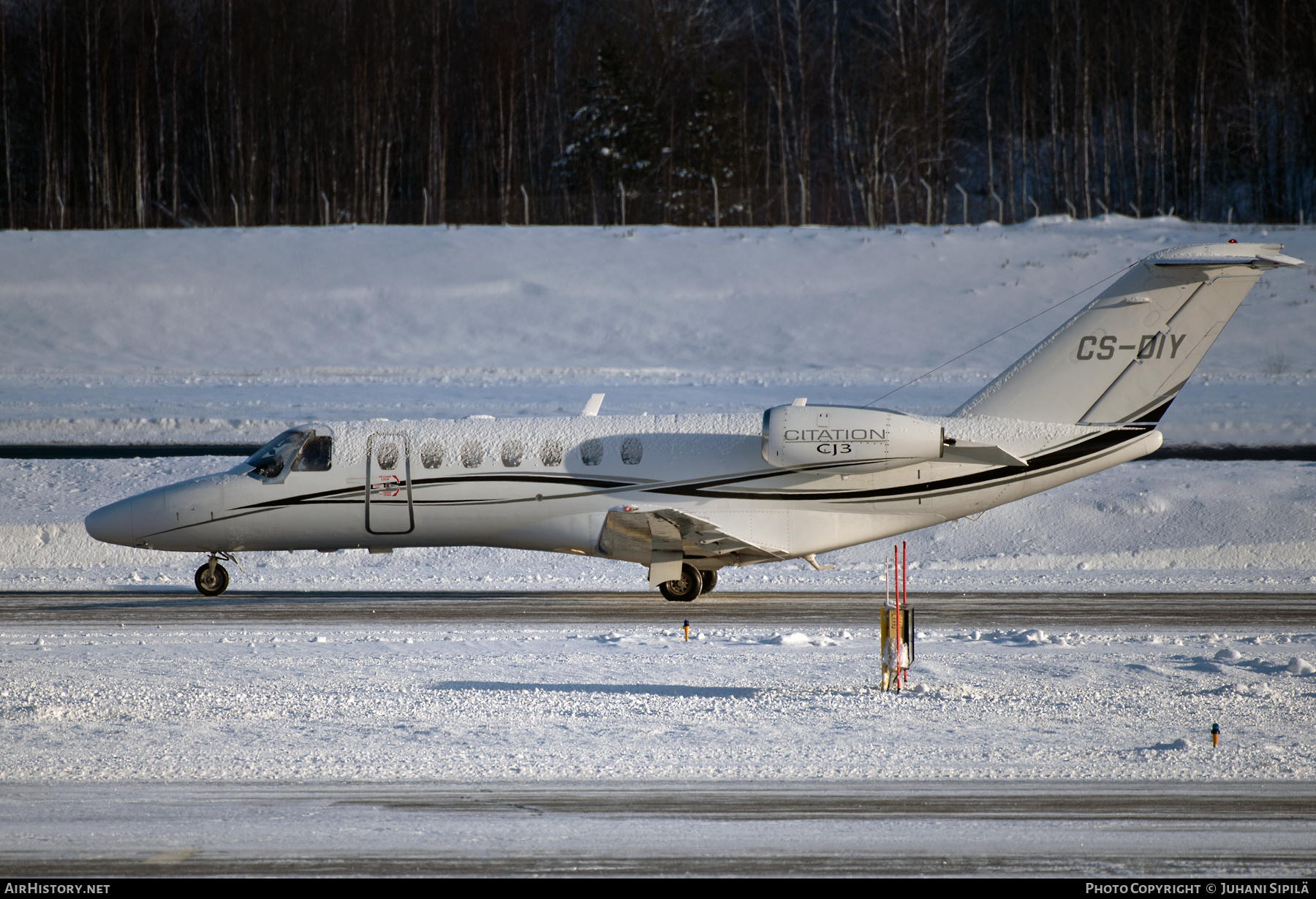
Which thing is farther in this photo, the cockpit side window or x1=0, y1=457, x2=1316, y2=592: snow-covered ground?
x1=0, y1=457, x2=1316, y2=592: snow-covered ground

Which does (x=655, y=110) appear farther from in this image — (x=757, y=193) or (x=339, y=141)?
(x=339, y=141)

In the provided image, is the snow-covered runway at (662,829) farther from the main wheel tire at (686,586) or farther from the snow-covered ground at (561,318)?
the snow-covered ground at (561,318)

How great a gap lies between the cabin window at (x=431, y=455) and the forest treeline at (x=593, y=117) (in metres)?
36.2

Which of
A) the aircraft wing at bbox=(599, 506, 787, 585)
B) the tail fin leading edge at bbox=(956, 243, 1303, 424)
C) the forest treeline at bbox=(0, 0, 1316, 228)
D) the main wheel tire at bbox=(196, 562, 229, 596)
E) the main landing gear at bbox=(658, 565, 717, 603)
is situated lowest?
the main landing gear at bbox=(658, 565, 717, 603)

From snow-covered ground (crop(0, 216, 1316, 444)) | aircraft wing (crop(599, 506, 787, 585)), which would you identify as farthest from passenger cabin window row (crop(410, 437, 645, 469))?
snow-covered ground (crop(0, 216, 1316, 444))

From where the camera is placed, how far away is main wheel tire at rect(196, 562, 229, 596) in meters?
17.6

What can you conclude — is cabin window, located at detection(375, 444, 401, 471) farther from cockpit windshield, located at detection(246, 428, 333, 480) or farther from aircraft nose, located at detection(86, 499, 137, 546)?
aircraft nose, located at detection(86, 499, 137, 546)

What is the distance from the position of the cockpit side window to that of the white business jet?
0.03m

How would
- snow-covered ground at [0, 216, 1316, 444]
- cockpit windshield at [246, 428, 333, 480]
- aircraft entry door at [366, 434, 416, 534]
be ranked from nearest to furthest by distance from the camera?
aircraft entry door at [366, 434, 416, 534]
cockpit windshield at [246, 428, 333, 480]
snow-covered ground at [0, 216, 1316, 444]

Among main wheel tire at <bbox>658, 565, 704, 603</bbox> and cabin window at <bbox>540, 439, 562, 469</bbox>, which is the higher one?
cabin window at <bbox>540, 439, 562, 469</bbox>

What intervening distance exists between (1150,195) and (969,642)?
177ft

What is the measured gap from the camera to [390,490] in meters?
17.4

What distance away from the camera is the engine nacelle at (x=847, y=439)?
53.8 feet

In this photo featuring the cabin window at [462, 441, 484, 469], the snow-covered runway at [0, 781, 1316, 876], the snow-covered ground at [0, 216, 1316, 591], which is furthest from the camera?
the snow-covered ground at [0, 216, 1316, 591]
